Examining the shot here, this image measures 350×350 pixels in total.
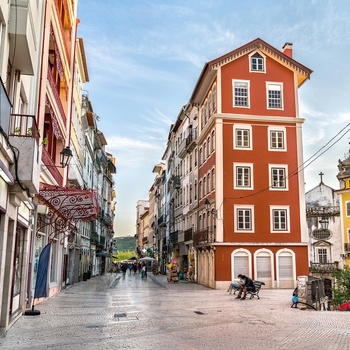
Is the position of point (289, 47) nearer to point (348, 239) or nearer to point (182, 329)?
point (348, 239)

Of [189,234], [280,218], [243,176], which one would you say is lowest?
[189,234]

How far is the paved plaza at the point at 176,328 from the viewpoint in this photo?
35.0 feet

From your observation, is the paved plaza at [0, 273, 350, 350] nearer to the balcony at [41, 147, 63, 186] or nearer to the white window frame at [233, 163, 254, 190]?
the balcony at [41, 147, 63, 186]

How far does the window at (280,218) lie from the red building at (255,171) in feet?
0.24

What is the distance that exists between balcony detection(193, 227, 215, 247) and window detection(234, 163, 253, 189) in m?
3.95

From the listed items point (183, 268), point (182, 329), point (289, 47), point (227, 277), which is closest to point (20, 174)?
point (182, 329)

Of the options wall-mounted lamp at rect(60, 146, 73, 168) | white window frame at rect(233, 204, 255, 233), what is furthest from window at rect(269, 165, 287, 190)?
wall-mounted lamp at rect(60, 146, 73, 168)

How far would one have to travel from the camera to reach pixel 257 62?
36.7 metres

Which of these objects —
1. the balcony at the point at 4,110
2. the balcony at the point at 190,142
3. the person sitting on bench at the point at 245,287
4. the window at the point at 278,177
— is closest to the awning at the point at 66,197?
the balcony at the point at 4,110

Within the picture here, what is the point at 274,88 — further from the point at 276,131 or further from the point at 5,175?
the point at 5,175

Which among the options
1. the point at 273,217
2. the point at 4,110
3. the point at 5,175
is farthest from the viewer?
the point at 273,217

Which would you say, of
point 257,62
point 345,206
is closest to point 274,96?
point 257,62

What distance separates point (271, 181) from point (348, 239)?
919 inches

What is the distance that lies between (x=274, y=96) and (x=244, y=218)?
9753 mm
